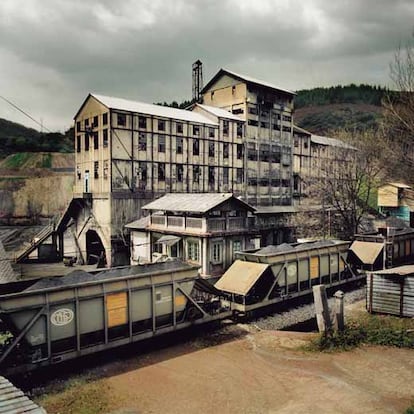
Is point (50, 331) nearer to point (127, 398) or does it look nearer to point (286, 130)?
point (127, 398)

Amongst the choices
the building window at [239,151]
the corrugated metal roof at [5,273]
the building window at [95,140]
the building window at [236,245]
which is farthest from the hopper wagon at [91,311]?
the building window at [239,151]

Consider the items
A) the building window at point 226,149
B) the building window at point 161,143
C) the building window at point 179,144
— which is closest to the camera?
the building window at point 161,143

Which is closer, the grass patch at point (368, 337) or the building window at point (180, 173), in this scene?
the grass patch at point (368, 337)

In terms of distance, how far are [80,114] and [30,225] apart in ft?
143

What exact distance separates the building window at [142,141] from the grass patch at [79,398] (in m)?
26.9

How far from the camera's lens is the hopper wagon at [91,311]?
12.4 meters

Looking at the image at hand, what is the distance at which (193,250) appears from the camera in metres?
26.6

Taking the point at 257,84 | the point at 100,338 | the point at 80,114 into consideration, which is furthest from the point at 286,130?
the point at 100,338

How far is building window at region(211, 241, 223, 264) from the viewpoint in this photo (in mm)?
25891

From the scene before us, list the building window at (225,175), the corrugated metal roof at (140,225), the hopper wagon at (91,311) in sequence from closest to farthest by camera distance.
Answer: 1. the hopper wagon at (91,311)
2. the corrugated metal roof at (140,225)
3. the building window at (225,175)

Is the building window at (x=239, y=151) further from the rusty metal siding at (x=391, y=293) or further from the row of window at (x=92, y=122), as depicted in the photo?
the rusty metal siding at (x=391, y=293)

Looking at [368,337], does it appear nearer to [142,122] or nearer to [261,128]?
[142,122]

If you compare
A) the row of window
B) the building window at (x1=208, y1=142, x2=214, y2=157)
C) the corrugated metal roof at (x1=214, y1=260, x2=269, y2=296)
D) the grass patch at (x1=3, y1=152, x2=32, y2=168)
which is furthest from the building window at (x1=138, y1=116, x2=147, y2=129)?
the grass patch at (x1=3, y1=152, x2=32, y2=168)

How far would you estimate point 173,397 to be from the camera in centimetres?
1170
